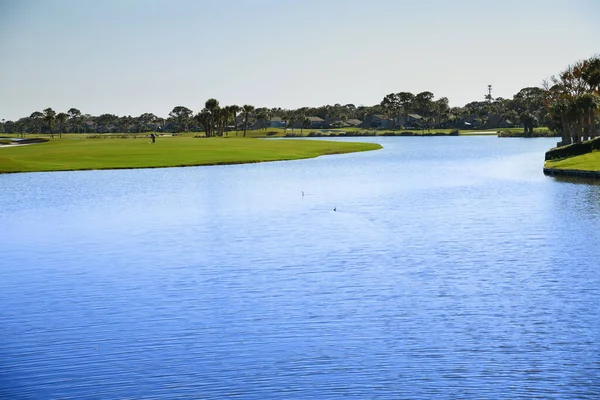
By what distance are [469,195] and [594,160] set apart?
83.3ft

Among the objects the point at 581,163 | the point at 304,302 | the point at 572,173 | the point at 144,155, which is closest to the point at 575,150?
the point at 581,163

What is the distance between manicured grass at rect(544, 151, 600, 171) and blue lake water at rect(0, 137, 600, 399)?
79.1 ft

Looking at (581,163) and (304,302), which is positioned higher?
(581,163)

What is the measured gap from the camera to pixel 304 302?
85.6 ft

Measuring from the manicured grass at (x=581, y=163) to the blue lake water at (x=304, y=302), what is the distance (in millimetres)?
24121

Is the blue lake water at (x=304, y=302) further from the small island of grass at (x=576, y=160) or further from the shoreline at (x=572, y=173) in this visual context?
the small island of grass at (x=576, y=160)

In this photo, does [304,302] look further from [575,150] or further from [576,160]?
[575,150]

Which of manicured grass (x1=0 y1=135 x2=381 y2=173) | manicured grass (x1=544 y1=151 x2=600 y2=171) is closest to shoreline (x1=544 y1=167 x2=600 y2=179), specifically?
manicured grass (x1=544 y1=151 x2=600 y2=171)

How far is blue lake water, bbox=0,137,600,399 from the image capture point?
1839cm

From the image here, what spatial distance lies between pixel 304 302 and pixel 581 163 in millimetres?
64918

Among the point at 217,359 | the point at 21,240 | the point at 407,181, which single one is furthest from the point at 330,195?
the point at 217,359

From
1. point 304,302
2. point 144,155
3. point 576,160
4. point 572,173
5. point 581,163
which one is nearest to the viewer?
point 304,302

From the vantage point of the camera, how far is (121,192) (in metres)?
72.2

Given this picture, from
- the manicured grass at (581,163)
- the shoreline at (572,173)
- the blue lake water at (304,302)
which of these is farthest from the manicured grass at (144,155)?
the blue lake water at (304,302)
